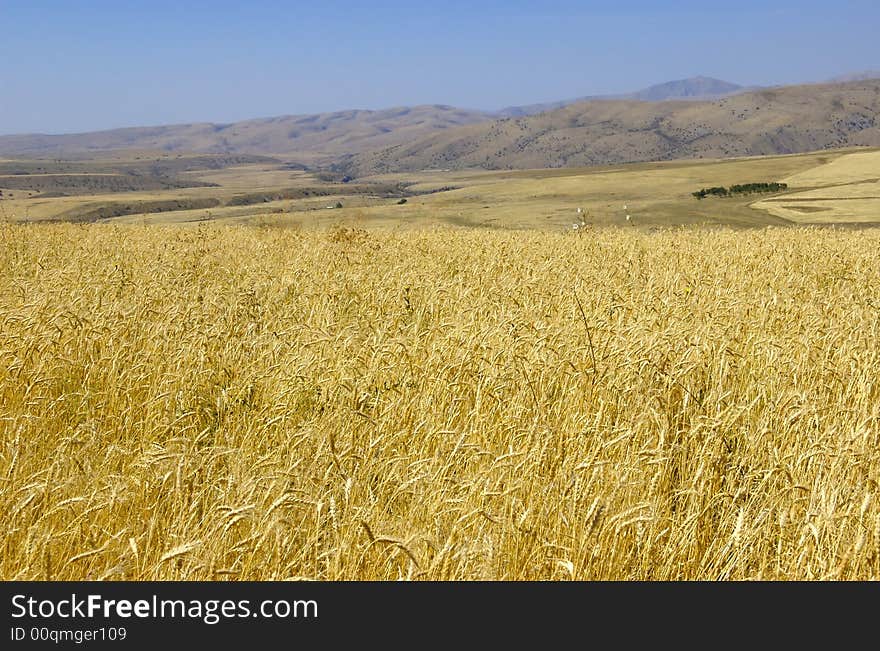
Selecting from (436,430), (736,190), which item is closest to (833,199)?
(736,190)

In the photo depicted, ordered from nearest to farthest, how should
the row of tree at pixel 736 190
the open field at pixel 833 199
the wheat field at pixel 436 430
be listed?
the wheat field at pixel 436 430, the open field at pixel 833 199, the row of tree at pixel 736 190

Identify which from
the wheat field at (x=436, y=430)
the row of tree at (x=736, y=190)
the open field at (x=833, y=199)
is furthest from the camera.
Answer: the row of tree at (x=736, y=190)

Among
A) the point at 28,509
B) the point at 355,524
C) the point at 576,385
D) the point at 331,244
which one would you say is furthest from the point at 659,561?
the point at 331,244

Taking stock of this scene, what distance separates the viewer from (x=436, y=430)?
380cm

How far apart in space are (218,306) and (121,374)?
1.91 m

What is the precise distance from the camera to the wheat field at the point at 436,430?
270cm

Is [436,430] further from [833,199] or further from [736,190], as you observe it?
[736,190]

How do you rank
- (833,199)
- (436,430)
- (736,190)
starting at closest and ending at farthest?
(436,430) < (833,199) < (736,190)

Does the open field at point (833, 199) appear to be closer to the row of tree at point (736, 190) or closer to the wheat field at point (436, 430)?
the row of tree at point (736, 190)

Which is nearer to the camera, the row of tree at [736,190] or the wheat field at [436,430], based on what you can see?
the wheat field at [436,430]

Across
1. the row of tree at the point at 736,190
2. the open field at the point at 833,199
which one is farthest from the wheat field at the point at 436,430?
the row of tree at the point at 736,190

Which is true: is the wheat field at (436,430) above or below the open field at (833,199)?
below

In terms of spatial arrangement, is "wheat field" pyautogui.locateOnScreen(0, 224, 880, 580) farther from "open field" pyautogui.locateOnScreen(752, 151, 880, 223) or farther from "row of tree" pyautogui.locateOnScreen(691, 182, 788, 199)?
"row of tree" pyautogui.locateOnScreen(691, 182, 788, 199)

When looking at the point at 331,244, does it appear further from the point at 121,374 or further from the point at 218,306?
Answer: the point at 121,374
